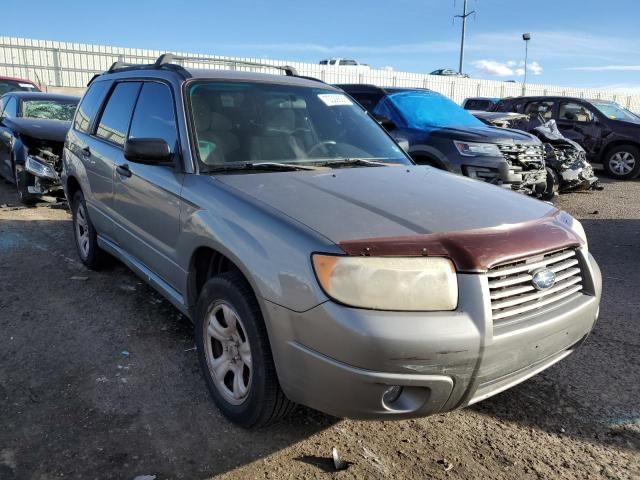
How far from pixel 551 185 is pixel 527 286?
723 cm

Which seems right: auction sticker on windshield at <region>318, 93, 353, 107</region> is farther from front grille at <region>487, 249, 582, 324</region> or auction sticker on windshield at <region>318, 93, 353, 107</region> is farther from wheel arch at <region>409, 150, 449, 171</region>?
wheel arch at <region>409, 150, 449, 171</region>

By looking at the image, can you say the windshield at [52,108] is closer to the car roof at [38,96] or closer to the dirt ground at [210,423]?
the car roof at [38,96]

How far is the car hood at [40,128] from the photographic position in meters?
7.36

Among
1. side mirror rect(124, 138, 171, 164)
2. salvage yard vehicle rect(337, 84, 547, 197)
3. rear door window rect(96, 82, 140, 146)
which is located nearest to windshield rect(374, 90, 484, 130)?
salvage yard vehicle rect(337, 84, 547, 197)

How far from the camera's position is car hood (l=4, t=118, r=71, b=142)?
736 cm

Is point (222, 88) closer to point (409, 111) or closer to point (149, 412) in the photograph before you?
point (149, 412)

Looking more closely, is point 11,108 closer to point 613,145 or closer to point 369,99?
point 369,99

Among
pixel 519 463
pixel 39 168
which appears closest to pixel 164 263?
pixel 519 463

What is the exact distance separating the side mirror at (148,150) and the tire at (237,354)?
874mm

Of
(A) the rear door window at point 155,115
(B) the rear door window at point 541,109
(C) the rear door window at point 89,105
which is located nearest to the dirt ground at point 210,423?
(A) the rear door window at point 155,115

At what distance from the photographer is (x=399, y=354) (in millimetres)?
1998

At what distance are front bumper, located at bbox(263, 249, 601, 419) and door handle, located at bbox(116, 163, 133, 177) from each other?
1.90 m

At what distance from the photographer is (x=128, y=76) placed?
4.20m

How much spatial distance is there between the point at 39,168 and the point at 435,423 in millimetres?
6583
